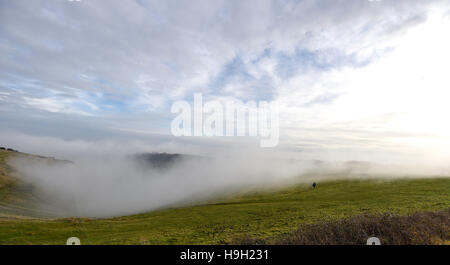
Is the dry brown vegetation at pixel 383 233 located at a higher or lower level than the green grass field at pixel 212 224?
higher

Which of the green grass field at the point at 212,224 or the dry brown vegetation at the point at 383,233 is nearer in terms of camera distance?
the dry brown vegetation at the point at 383,233

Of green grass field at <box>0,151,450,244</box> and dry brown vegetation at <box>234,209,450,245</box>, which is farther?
green grass field at <box>0,151,450,244</box>

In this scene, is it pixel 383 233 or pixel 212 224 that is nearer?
pixel 383 233

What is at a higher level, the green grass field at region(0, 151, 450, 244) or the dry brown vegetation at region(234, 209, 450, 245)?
the dry brown vegetation at region(234, 209, 450, 245)

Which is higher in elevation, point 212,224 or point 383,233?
point 383,233
